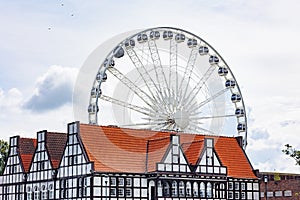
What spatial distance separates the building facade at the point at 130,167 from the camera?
49.7 m

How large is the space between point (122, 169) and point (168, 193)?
3.74 m

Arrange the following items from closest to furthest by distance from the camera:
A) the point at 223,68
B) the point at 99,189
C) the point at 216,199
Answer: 1. the point at 99,189
2. the point at 216,199
3. the point at 223,68

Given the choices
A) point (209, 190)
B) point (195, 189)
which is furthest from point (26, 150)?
point (209, 190)

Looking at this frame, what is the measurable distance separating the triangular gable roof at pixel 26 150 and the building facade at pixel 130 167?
13 cm

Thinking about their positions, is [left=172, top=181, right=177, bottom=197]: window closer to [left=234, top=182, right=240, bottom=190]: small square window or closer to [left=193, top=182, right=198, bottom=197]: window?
[left=193, top=182, right=198, bottom=197]: window

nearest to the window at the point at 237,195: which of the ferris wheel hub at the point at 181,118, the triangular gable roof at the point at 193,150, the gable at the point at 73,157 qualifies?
the triangular gable roof at the point at 193,150

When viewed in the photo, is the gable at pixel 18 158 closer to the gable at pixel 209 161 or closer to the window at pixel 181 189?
the window at pixel 181 189

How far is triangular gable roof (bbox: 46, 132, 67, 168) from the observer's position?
5384 cm

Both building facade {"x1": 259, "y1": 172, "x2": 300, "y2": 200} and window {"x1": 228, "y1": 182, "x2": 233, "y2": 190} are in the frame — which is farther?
building facade {"x1": 259, "y1": 172, "x2": 300, "y2": 200}

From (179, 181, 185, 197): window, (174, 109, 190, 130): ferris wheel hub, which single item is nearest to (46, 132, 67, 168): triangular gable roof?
(174, 109, 190, 130): ferris wheel hub

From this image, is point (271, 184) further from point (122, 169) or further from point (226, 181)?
point (122, 169)

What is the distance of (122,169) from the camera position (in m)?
50.0

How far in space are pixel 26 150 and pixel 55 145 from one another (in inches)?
190

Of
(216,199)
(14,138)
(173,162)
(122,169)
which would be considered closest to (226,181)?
(216,199)
